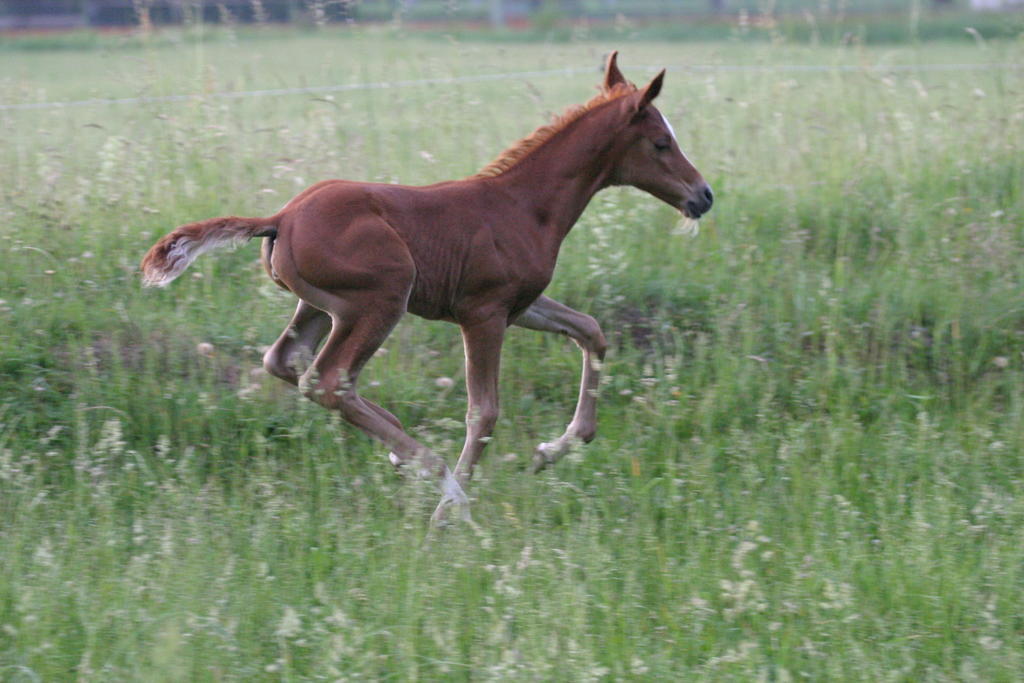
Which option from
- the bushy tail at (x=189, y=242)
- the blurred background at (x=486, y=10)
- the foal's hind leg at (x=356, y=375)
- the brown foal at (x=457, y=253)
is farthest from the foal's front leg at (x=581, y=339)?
the blurred background at (x=486, y=10)

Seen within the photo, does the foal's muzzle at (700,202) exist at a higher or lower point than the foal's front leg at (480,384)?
higher

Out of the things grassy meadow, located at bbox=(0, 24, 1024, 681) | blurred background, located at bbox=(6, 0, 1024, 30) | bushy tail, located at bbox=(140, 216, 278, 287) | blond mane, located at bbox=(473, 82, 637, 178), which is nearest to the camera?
grassy meadow, located at bbox=(0, 24, 1024, 681)

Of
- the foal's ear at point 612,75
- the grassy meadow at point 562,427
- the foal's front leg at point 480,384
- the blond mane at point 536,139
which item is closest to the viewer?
the grassy meadow at point 562,427

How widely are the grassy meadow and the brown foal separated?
8.8 inches

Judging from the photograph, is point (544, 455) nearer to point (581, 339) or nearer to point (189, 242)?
point (581, 339)

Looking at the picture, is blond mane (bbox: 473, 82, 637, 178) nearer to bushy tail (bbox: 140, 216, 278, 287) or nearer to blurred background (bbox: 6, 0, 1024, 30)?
bushy tail (bbox: 140, 216, 278, 287)

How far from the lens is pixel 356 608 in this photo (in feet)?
12.3

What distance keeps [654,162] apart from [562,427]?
130 centimetres

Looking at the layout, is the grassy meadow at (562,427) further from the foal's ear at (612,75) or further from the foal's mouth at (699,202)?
the foal's ear at (612,75)

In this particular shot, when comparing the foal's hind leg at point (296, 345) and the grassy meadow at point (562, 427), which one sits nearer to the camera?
the grassy meadow at point (562, 427)

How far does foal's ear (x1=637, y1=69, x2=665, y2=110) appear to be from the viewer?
189 inches

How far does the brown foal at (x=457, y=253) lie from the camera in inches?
174

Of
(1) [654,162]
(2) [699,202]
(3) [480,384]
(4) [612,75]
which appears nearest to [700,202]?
(2) [699,202]

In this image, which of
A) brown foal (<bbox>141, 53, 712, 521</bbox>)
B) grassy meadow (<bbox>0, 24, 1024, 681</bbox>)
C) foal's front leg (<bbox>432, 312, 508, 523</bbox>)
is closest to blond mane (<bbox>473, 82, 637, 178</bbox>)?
brown foal (<bbox>141, 53, 712, 521</bbox>)
